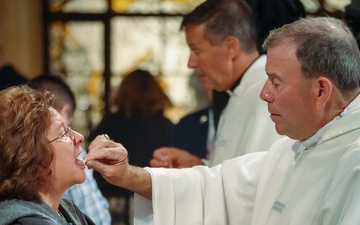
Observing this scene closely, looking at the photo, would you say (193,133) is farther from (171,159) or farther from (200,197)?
(200,197)

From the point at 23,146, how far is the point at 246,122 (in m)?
1.88

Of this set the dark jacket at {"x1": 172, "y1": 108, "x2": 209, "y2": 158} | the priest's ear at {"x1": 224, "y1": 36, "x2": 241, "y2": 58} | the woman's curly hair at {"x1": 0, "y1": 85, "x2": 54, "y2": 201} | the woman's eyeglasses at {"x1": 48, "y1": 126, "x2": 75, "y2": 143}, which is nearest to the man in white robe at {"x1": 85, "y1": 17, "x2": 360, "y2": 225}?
the woman's eyeglasses at {"x1": 48, "y1": 126, "x2": 75, "y2": 143}

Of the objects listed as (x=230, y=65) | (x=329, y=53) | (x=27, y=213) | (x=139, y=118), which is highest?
(x=329, y=53)

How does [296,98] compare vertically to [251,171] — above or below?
above

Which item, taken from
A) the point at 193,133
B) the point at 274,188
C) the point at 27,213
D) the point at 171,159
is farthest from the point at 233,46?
the point at 27,213

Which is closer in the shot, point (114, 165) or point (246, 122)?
point (114, 165)

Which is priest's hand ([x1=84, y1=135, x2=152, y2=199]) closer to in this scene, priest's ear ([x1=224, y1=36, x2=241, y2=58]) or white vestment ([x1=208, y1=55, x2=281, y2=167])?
white vestment ([x1=208, y1=55, x2=281, y2=167])

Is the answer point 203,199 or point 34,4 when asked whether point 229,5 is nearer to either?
point 203,199

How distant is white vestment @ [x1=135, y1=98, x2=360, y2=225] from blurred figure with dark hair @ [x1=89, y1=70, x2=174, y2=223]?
249cm

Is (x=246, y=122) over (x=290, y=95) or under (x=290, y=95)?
under

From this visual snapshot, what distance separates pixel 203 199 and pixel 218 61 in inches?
43.2

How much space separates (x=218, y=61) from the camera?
5879 millimetres

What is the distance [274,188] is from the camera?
4734mm

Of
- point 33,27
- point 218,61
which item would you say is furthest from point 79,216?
point 33,27
